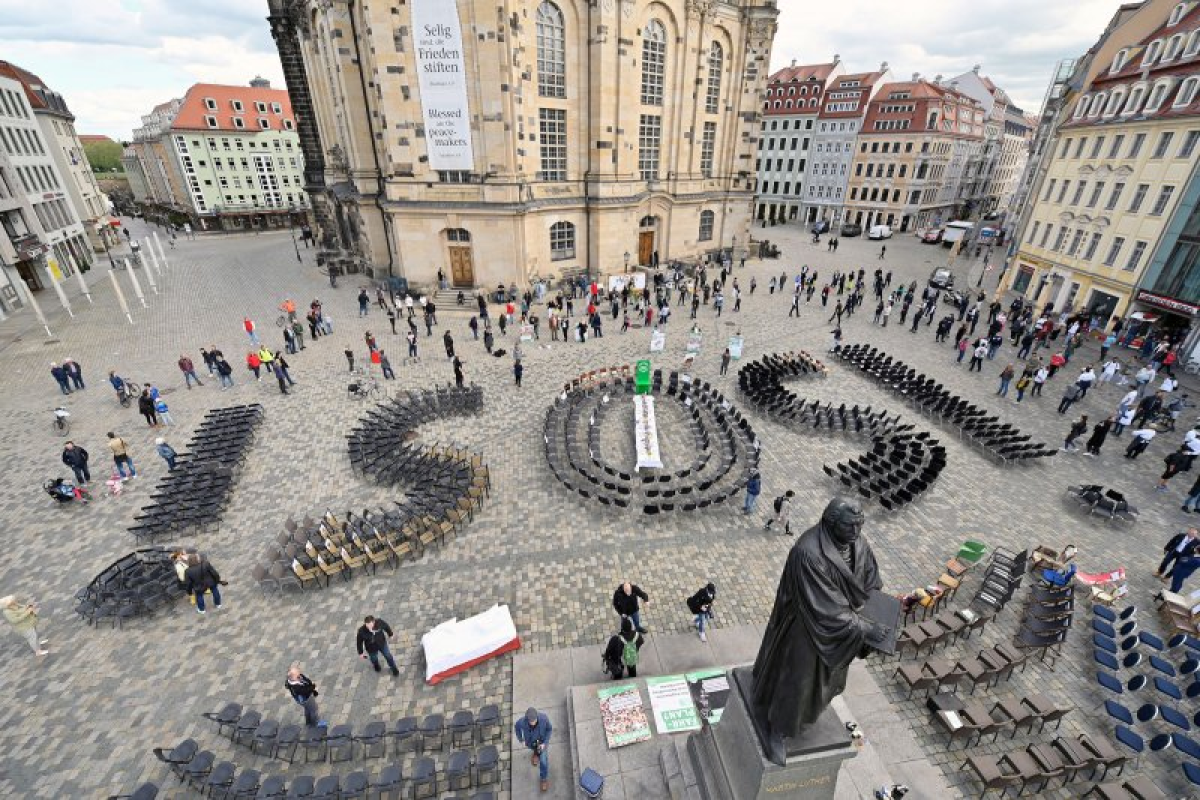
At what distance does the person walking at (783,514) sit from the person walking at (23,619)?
16428mm

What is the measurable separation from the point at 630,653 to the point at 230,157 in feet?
266

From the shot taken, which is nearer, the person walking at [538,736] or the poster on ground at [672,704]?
the person walking at [538,736]

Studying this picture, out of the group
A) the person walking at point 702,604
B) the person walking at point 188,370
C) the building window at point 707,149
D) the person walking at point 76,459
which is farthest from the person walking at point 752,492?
the building window at point 707,149

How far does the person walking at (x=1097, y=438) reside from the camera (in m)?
17.9

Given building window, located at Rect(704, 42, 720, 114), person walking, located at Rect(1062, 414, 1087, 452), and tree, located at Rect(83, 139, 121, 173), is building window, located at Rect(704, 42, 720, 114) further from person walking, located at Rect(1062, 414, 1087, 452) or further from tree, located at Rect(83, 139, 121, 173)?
tree, located at Rect(83, 139, 121, 173)

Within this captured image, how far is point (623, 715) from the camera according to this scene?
903cm

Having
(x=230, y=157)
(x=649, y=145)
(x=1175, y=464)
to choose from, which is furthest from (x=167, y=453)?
(x=230, y=157)

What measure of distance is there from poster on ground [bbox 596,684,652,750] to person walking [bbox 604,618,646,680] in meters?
0.39

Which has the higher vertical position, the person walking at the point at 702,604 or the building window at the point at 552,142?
the building window at the point at 552,142

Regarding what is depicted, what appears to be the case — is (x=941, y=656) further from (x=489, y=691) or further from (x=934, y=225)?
(x=934, y=225)

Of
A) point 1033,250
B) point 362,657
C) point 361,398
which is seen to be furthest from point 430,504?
point 1033,250

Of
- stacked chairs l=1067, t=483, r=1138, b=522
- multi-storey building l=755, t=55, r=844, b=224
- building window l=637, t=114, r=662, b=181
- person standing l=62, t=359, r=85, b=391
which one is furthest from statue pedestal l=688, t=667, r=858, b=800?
multi-storey building l=755, t=55, r=844, b=224

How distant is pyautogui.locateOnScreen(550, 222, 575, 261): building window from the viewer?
35750mm

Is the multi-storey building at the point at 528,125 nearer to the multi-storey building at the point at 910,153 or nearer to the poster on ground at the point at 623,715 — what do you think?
the multi-storey building at the point at 910,153
